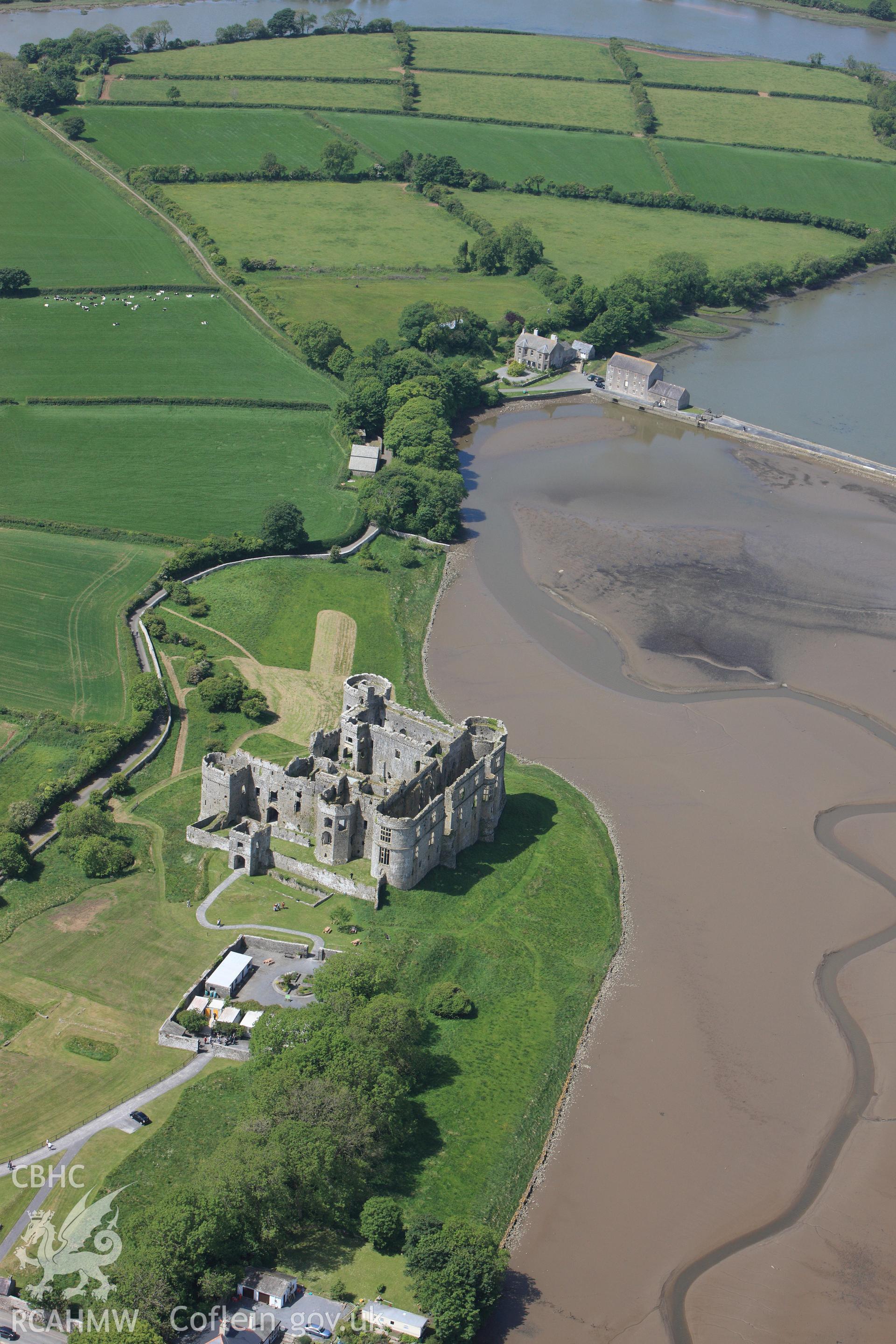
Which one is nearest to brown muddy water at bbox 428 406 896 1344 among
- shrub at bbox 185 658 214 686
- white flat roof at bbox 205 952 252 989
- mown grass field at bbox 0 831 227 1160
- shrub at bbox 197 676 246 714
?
shrub at bbox 197 676 246 714

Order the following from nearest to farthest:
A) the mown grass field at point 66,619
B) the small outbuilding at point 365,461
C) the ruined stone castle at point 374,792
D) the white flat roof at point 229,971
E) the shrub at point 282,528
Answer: the white flat roof at point 229,971, the ruined stone castle at point 374,792, the mown grass field at point 66,619, the shrub at point 282,528, the small outbuilding at point 365,461

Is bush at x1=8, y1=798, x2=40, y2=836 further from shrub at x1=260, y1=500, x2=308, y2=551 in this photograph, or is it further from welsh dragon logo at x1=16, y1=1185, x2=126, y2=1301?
shrub at x1=260, y1=500, x2=308, y2=551

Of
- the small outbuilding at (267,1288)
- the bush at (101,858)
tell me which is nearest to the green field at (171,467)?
the bush at (101,858)


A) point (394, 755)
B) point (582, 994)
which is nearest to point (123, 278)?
point (394, 755)

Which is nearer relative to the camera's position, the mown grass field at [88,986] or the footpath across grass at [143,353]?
the mown grass field at [88,986]

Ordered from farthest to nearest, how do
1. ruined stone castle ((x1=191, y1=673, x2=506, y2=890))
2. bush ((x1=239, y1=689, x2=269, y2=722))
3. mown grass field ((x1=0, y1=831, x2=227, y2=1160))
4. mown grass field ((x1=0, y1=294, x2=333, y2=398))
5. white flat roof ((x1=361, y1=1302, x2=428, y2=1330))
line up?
mown grass field ((x1=0, y1=294, x2=333, y2=398)) < bush ((x1=239, y1=689, x2=269, y2=722)) < ruined stone castle ((x1=191, y1=673, x2=506, y2=890)) < mown grass field ((x1=0, y1=831, x2=227, y2=1160)) < white flat roof ((x1=361, y1=1302, x2=428, y2=1330))

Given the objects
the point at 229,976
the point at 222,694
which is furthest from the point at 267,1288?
the point at 222,694

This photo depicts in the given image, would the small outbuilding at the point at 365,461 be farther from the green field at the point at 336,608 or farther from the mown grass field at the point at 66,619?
the mown grass field at the point at 66,619

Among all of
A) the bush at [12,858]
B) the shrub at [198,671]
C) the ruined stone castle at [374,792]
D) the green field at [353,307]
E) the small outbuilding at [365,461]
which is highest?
the green field at [353,307]
